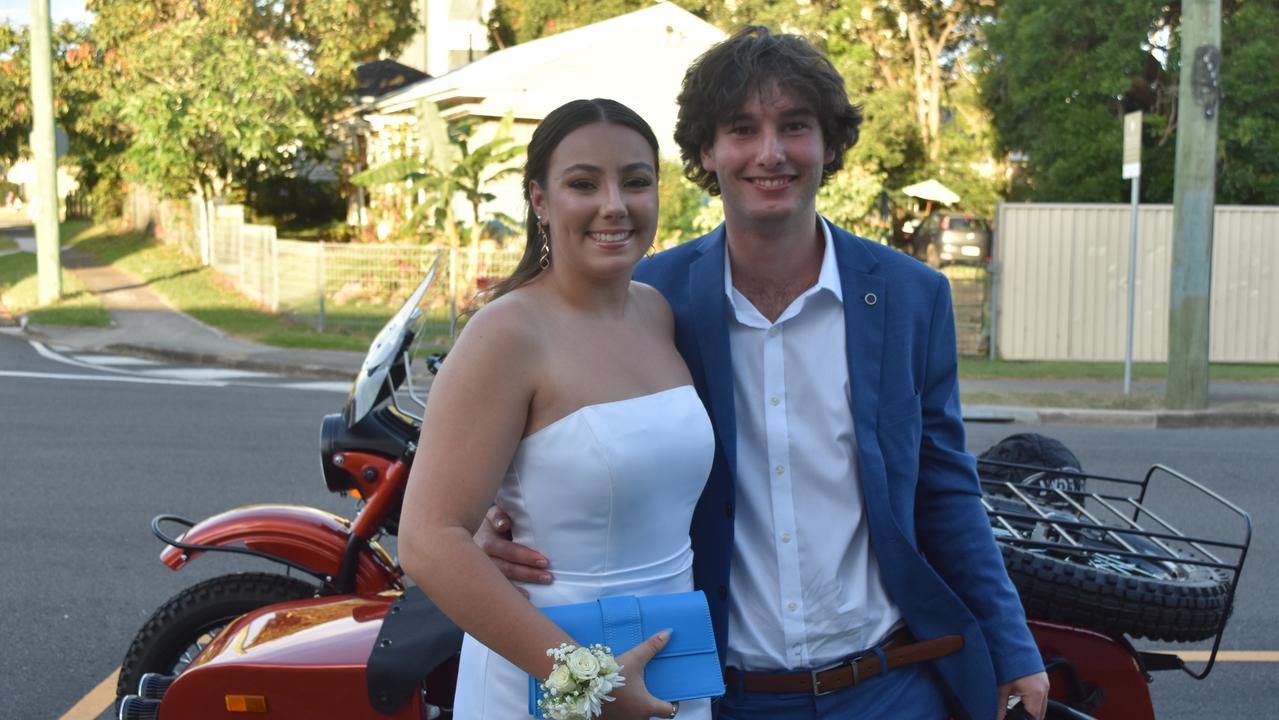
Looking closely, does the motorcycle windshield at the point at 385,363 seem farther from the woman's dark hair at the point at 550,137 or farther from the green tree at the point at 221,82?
the green tree at the point at 221,82

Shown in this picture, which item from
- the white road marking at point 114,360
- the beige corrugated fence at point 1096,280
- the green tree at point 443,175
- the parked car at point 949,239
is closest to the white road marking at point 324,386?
the white road marking at point 114,360

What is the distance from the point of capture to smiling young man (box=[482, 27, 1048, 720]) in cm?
248

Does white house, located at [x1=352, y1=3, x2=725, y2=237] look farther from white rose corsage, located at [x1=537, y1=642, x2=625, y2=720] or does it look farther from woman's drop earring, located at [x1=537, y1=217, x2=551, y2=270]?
white rose corsage, located at [x1=537, y1=642, x2=625, y2=720]

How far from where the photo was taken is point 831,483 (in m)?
2.49

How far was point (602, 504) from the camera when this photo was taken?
2.18 metres

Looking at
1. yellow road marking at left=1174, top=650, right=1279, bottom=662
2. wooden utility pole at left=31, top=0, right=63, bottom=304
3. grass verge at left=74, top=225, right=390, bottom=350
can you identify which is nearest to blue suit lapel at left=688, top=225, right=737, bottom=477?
yellow road marking at left=1174, top=650, right=1279, bottom=662

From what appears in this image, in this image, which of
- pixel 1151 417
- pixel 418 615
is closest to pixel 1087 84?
pixel 1151 417

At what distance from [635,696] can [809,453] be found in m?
0.58

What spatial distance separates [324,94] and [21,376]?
1735cm

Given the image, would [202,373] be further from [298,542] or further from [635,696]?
[635,696]

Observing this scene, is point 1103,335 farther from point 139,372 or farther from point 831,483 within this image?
point 831,483

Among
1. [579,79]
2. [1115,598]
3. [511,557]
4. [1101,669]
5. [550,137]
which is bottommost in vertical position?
[1101,669]

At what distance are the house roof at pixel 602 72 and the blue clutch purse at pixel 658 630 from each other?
26.4 m

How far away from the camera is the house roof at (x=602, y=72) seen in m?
28.3
